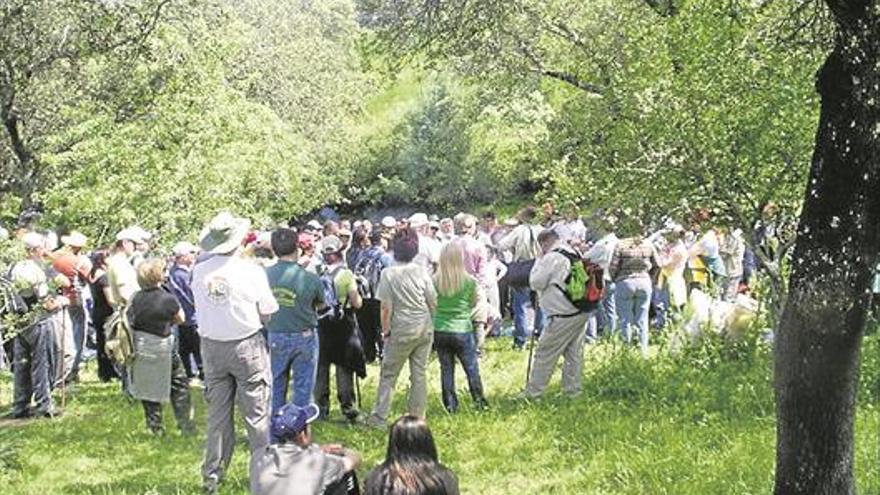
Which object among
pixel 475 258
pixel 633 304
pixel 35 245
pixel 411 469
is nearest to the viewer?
pixel 411 469

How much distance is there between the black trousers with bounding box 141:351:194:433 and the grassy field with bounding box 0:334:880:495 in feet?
0.56

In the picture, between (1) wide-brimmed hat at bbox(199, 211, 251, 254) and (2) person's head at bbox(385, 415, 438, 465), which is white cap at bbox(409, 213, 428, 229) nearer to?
(1) wide-brimmed hat at bbox(199, 211, 251, 254)

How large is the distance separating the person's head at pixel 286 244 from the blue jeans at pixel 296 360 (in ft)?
2.07

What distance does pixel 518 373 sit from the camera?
38.6ft

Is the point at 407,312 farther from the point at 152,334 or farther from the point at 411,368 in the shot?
the point at 152,334

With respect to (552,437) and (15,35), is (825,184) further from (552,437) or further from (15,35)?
(15,35)

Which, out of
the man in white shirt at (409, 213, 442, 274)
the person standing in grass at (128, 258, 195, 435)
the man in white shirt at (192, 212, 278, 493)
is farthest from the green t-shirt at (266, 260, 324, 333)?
the man in white shirt at (409, 213, 442, 274)

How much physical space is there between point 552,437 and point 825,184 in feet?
13.2

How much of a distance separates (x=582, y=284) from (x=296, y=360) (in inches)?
114

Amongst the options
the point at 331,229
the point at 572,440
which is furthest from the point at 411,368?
the point at 331,229

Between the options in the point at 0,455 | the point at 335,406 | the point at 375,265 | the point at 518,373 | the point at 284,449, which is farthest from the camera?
the point at 375,265

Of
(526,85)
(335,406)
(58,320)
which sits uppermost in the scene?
(526,85)

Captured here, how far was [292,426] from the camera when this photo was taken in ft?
19.3

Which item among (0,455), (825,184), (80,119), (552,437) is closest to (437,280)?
(552,437)
